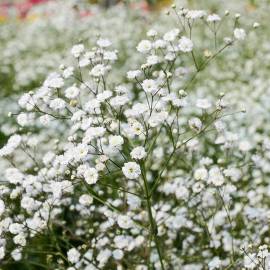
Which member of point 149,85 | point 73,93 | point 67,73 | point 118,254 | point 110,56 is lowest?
point 118,254

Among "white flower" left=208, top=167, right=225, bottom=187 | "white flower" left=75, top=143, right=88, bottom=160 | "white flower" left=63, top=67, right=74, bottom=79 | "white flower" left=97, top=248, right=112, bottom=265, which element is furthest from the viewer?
"white flower" left=97, top=248, right=112, bottom=265

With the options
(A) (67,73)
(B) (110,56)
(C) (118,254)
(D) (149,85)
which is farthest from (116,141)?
(C) (118,254)

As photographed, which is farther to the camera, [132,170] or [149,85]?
[149,85]

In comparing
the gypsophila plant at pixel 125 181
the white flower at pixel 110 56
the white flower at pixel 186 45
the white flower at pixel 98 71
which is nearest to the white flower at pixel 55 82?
the gypsophila plant at pixel 125 181

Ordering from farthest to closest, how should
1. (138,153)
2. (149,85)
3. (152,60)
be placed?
(152,60) → (149,85) → (138,153)

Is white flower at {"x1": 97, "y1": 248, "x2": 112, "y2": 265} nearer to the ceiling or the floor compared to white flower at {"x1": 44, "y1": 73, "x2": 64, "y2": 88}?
nearer to the floor

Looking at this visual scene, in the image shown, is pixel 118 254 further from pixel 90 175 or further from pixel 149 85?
pixel 149 85

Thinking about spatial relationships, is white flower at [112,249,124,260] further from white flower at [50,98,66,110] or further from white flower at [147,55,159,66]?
white flower at [147,55,159,66]

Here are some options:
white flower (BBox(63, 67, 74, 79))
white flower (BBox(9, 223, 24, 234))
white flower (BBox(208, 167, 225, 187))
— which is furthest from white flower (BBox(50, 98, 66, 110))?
white flower (BBox(208, 167, 225, 187))

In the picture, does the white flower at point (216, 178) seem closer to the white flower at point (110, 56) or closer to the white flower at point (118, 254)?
the white flower at point (118, 254)

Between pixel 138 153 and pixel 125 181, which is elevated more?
pixel 125 181

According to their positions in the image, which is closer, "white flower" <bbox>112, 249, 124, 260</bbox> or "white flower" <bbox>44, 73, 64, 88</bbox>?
"white flower" <bbox>44, 73, 64, 88</bbox>

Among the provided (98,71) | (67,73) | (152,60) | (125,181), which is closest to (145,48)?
(152,60)

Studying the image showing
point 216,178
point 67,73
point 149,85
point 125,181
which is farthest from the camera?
point 125,181
